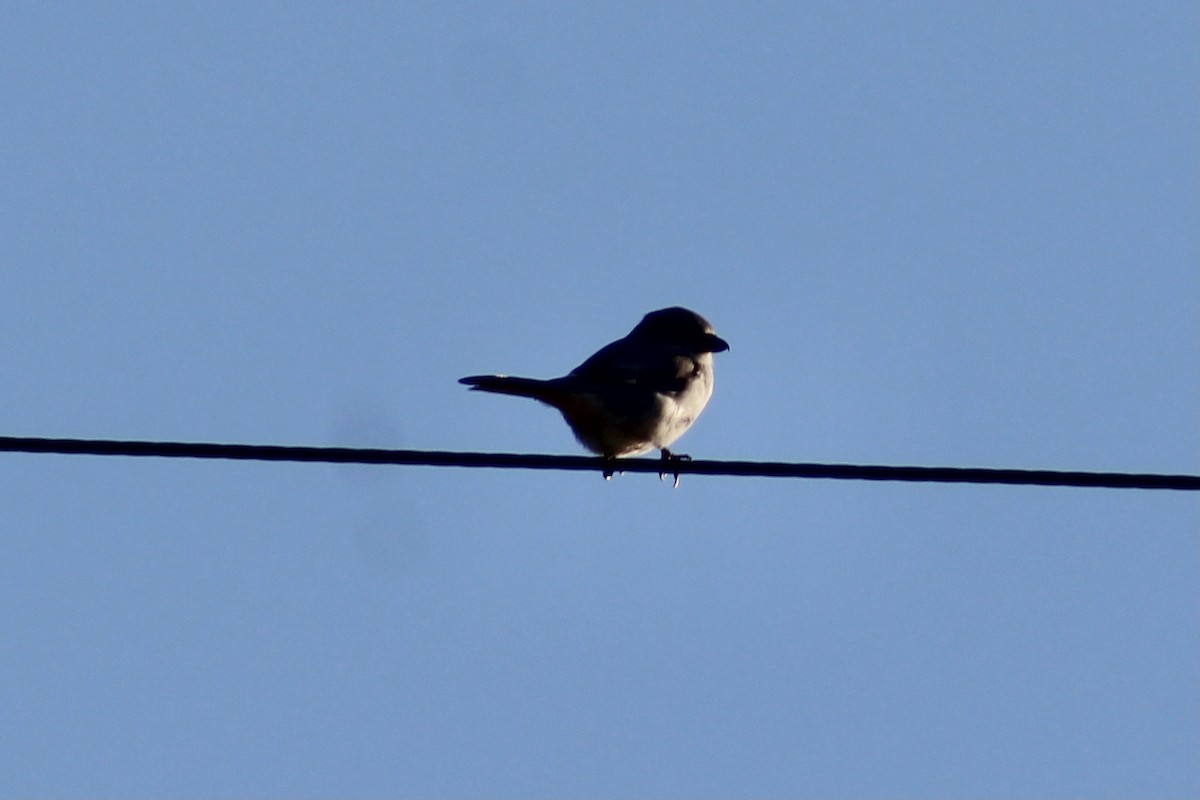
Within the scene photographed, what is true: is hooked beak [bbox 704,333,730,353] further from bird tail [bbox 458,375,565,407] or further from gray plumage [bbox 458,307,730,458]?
bird tail [bbox 458,375,565,407]

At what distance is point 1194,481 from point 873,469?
1207mm

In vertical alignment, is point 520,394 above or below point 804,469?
above

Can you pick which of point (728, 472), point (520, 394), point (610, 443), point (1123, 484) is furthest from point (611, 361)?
point (1123, 484)

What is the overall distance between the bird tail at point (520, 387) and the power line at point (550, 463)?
2278mm

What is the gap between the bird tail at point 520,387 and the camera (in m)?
9.09

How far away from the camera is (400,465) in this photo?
21.8ft

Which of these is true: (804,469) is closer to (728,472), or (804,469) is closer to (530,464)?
(728,472)

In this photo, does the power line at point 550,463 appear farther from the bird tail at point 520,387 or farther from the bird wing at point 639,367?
the bird wing at point 639,367

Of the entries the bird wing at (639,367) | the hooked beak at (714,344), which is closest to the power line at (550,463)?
the bird wing at (639,367)

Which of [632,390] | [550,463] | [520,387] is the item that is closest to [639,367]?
[632,390]

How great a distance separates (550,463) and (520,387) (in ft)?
8.35

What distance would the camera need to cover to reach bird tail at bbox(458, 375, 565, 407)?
909cm

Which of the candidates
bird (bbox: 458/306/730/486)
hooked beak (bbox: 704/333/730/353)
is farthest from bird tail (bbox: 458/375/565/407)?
hooked beak (bbox: 704/333/730/353)

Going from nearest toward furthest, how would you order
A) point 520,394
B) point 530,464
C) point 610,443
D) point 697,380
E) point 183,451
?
1. point 183,451
2. point 530,464
3. point 520,394
4. point 610,443
5. point 697,380
